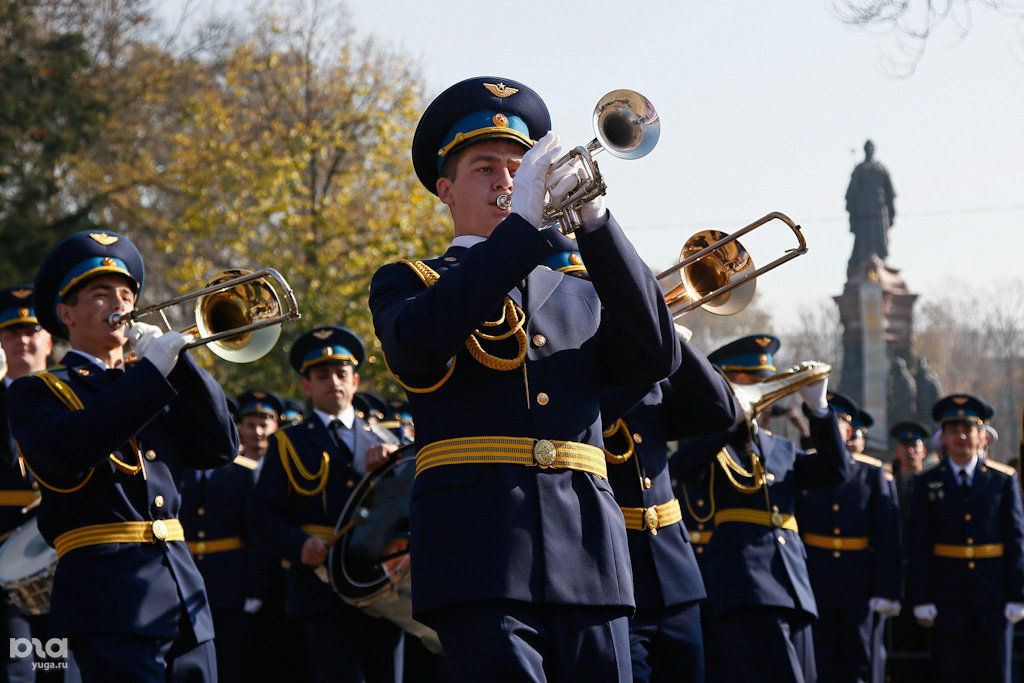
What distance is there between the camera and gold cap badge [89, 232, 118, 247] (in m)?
5.42

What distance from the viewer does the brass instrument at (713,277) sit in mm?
6234

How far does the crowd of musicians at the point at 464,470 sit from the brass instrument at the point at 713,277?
0.65 meters

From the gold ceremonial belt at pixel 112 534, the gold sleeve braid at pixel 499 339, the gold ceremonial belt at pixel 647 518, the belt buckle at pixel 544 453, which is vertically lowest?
the gold ceremonial belt at pixel 647 518

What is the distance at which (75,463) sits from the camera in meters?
4.75

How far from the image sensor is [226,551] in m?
9.87

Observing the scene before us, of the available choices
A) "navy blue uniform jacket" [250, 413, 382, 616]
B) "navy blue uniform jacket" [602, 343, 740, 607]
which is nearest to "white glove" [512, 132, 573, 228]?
"navy blue uniform jacket" [602, 343, 740, 607]

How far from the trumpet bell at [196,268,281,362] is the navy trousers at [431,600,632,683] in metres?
2.79

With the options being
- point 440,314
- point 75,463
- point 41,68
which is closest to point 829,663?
point 75,463

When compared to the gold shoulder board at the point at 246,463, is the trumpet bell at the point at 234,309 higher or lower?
higher

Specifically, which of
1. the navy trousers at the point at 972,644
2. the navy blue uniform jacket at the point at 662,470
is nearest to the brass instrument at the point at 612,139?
the navy blue uniform jacket at the point at 662,470

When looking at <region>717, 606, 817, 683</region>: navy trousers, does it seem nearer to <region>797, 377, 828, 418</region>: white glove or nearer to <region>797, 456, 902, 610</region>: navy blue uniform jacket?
<region>797, 377, 828, 418</region>: white glove

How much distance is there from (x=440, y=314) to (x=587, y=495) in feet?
2.20

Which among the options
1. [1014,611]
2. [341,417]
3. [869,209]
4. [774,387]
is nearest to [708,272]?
[774,387]

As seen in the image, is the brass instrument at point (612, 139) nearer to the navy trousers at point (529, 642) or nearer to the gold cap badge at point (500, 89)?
the gold cap badge at point (500, 89)
